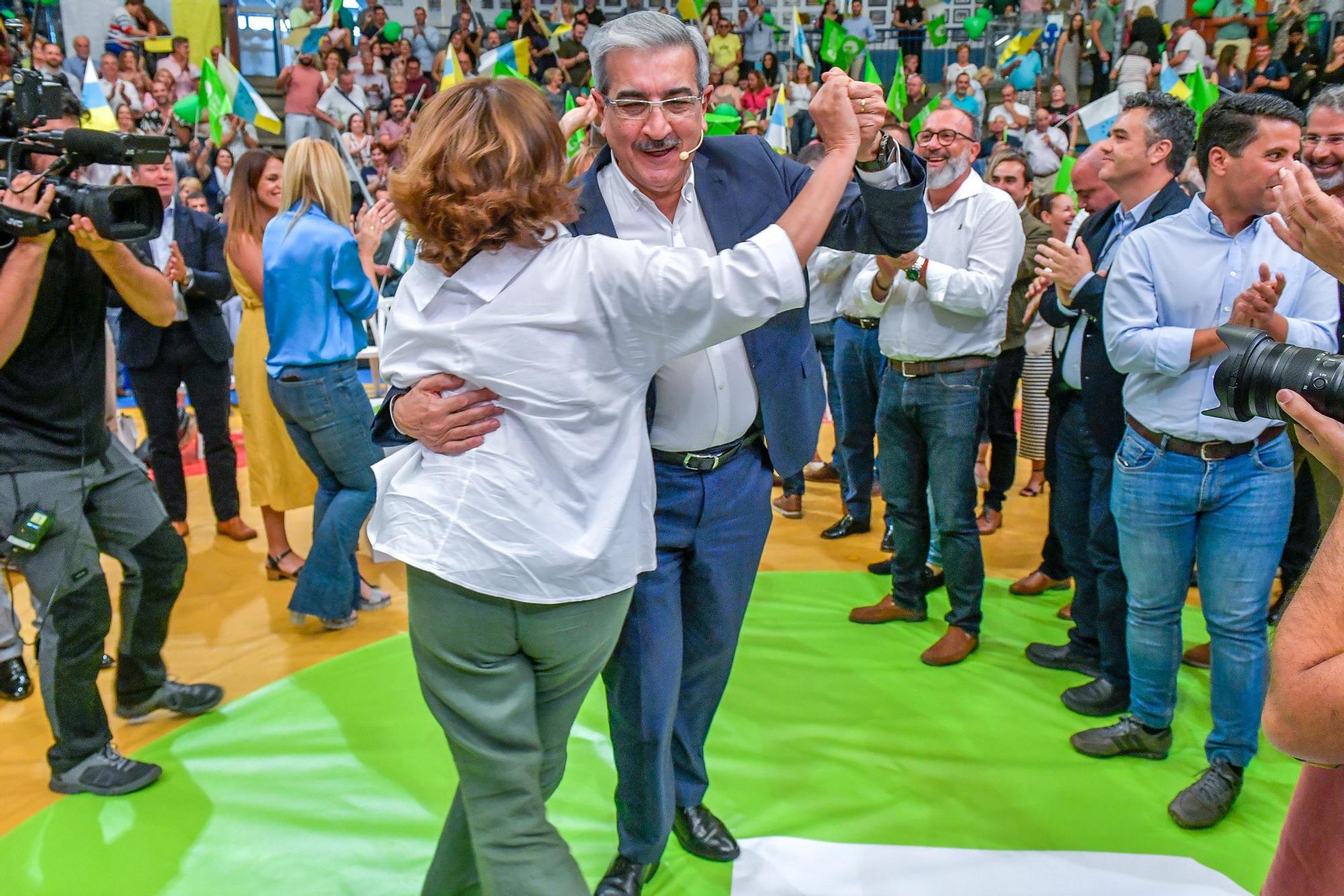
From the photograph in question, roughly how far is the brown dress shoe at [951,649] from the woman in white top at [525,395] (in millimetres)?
1885

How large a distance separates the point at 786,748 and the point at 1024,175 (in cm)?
282

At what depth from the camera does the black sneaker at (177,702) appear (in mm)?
2990

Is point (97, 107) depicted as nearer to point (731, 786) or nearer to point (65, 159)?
point (65, 159)

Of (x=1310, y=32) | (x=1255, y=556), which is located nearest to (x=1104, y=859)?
(x=1255, y=556)

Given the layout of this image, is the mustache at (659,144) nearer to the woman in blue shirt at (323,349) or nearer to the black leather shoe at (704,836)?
the black leather shoe at (704,836)

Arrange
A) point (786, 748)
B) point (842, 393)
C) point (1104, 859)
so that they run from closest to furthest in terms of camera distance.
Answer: point (1104, 859) → point (786, 748) → point (842, 393)

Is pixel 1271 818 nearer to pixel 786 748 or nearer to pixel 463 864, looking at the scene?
pixel 786 748

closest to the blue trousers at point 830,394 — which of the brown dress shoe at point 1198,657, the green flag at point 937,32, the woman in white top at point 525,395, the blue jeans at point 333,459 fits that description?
the brown dress shoe at point 1198,657

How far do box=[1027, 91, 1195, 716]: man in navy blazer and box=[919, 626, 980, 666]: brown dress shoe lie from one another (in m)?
0.25

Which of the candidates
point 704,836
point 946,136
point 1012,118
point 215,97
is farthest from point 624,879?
point 1012,118

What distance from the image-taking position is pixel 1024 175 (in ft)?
14.5

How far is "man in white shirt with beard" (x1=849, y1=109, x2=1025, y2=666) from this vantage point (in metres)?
3.26

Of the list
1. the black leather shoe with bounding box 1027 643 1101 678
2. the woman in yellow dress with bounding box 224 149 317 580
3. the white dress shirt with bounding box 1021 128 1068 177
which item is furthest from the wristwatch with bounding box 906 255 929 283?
the white dress shirt with bounding box 1021 128 1068 177

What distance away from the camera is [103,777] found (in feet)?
8.66
